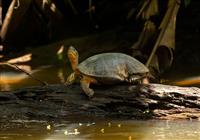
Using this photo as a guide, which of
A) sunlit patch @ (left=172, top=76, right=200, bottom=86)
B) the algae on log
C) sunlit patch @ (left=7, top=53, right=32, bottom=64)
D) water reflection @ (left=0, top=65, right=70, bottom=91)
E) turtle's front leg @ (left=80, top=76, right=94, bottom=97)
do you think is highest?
sunlit patch @ (left=7, top=53, right=32, bottom=64)

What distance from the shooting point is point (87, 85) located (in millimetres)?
4574

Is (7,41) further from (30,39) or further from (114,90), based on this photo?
(114,90)

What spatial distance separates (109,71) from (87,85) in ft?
0.79

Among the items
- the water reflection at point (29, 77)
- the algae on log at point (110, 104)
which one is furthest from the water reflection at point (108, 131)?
the water reflection at point (29, 77)

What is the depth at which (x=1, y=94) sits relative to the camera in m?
4.55

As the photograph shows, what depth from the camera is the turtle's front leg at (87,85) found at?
451 cm

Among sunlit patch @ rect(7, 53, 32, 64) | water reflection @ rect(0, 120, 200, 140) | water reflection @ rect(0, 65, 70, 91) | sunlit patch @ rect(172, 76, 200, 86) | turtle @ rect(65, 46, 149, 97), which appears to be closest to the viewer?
water reflection @ rect(0, 120, 200, 140)

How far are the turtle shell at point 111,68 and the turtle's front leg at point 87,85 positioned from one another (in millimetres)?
51

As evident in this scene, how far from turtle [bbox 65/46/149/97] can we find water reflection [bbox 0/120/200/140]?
1.34 feet

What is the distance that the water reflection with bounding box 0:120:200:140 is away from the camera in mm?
3875

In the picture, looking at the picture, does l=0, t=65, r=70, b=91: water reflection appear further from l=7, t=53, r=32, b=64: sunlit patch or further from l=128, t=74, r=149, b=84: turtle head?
l=128, t=74, r=149, b=84: turtle head

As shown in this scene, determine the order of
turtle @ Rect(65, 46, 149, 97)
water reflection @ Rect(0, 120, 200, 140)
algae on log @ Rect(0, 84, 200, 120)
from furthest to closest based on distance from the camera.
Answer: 1. turtle @ Rect(65, 46, 149, 97)
2. algae on log @ Rect(0, 84, 200, 120)
3. water reflection @ Rect(0, 120, 200, 140)

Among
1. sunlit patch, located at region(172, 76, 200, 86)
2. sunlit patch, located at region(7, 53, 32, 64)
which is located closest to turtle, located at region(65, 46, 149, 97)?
sunlit patch, located at region(172, 76, 200, 86)

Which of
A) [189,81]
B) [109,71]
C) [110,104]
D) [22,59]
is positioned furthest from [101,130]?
[22,59]
